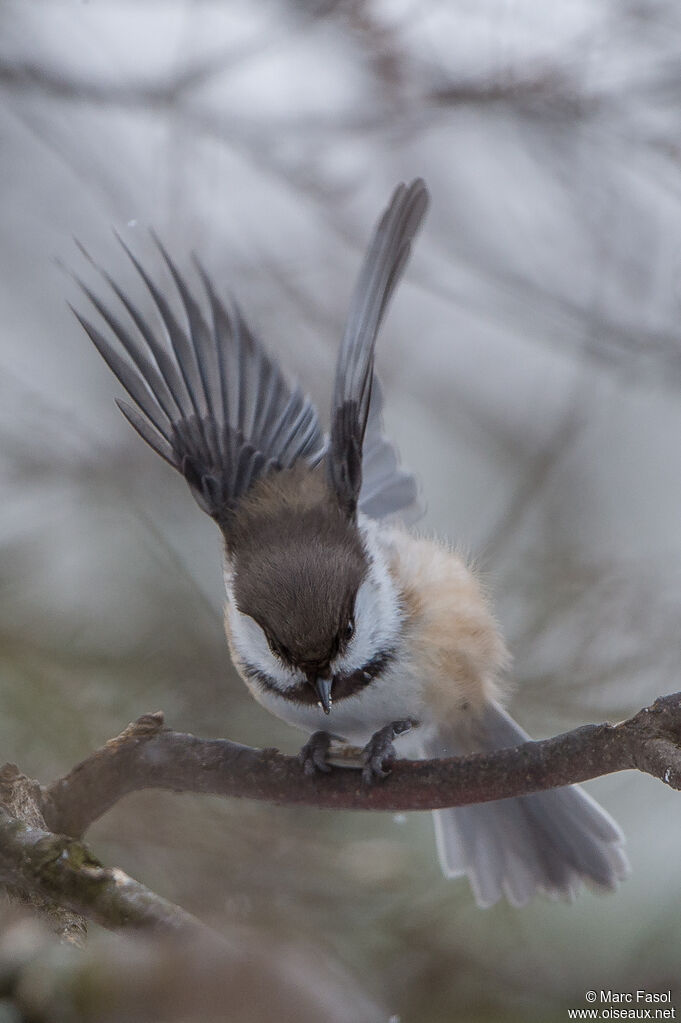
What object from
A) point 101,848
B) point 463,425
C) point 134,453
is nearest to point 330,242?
point 463,425

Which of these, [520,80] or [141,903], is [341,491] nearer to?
[141,903]

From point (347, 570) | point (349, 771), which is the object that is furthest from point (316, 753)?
point (347, 570)

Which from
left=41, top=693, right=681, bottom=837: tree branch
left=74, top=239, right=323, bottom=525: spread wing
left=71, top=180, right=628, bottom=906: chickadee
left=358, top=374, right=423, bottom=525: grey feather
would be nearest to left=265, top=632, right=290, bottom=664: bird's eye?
left=71, top=180, right=628, bottom=906: chickadee

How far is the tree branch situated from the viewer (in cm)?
184

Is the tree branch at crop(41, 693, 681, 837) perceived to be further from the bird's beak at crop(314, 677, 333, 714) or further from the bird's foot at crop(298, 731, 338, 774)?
the bird's beak at crop(314, 677, 333, 714)

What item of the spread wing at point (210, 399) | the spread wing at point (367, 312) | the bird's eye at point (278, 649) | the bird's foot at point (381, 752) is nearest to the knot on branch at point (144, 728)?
the bird's eye at point (278, 649)

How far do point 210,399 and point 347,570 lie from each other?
0.60 m

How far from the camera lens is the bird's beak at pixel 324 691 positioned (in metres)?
2.38

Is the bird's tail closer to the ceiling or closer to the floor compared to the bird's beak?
closer to the floor

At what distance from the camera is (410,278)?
418cm

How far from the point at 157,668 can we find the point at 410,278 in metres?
1.85

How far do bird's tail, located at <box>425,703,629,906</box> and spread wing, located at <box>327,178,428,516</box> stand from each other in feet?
3.11

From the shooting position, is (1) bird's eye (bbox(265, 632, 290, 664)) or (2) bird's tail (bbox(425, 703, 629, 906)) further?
(2) bird's tail (bbox(425, 703, 629, 906))

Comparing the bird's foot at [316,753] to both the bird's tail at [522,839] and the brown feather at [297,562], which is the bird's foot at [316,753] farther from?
the bird's tail at [522,839]
